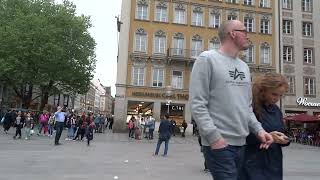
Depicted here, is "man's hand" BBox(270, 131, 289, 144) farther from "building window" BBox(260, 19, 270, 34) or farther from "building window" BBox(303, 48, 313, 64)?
"building window" BBox(303, 48, 313, 64)

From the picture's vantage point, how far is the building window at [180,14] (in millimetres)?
48469

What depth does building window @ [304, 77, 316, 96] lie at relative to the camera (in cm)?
4980

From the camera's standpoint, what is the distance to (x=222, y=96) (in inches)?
160

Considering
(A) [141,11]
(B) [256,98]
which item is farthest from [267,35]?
(B) [256,98]

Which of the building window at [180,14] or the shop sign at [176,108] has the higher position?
the building window at [180,14]

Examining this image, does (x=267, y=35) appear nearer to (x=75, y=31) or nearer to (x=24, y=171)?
(x=75, y=31)

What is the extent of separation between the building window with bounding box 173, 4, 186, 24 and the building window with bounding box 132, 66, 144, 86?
21.9 ft

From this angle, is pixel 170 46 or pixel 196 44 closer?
pixel 170 46

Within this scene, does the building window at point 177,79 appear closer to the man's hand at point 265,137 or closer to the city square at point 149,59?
the city square at point 149,59

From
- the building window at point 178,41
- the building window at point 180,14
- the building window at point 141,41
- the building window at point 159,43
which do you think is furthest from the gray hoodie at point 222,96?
the building window at point 180,14

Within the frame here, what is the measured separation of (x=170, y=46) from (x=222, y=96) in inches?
1734

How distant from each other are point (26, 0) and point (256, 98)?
193ft

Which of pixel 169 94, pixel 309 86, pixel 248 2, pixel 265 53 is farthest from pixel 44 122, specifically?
pixel 309 86

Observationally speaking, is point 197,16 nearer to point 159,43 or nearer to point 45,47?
point 159,43
